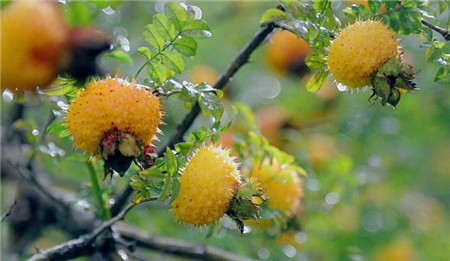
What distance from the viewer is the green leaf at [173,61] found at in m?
1.48

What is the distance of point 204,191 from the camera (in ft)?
4.55

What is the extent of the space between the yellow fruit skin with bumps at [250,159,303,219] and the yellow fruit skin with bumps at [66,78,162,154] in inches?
24.4

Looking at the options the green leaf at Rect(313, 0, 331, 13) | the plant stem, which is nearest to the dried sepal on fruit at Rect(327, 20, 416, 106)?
the green leaf at Rect(313, 0, 331, 13)

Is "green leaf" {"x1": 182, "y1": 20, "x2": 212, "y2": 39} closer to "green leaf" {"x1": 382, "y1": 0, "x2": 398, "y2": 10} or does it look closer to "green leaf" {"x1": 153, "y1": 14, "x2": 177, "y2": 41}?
"green leaf" {"x1": 153, "y1": 14, "x2": 177, "y2": 41}

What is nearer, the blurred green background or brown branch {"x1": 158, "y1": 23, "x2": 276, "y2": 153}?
brown branch {"x1": 158, "y1": 23, "x2": 276, "y2": 153}

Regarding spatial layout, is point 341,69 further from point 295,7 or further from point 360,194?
point 360,194

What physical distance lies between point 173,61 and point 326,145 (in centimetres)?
171

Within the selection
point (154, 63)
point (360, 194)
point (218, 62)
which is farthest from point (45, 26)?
point (218, 62)

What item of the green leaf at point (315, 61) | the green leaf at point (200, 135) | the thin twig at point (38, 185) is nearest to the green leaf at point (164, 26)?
the green leaf at point (200, 135)

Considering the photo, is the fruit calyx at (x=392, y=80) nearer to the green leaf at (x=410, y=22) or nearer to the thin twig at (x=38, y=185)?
the green leaf at (x=410, y=22)

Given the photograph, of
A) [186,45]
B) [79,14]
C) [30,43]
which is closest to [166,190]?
[186,45]

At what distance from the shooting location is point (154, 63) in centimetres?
148

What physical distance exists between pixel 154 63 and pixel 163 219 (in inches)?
60.7

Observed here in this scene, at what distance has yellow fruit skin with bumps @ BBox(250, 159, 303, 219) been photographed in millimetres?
1935
